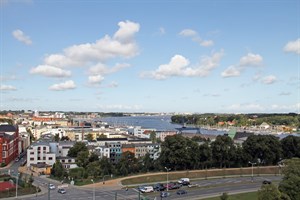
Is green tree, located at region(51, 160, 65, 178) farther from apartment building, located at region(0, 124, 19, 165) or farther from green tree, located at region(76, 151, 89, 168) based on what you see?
apartment building, located at region(0, 124, 19, 165)

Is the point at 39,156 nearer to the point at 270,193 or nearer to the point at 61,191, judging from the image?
the point at 61,191

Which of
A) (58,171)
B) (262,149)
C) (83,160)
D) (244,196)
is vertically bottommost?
(244,196)

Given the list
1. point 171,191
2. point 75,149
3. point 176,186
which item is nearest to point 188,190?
point 176,186

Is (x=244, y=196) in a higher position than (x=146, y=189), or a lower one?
lower

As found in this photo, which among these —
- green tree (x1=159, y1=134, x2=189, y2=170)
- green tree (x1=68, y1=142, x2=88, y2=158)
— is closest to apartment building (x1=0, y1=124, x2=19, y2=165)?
green tree (x1=68, y1=142, x2=88, y2=158)

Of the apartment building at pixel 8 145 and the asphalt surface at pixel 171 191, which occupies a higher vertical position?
the apartment building at pixel 8 145

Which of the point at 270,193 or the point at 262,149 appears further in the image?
the point at 262,149

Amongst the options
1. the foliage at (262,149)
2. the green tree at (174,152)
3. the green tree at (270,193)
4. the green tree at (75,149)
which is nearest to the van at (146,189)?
the green tree at (174,152)

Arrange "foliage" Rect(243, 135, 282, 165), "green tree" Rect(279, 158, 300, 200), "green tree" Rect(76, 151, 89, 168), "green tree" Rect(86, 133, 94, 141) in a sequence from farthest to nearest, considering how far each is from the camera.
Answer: "green tree" Rect(86, 133, 94, 141) < "green tree" Rect(76, 151, 89, 168) < "foliage" Rect(243, 135, 282, 165) < "green tree" Rect(279, 158, 300, 200)

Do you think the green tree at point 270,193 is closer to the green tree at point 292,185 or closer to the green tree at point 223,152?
the green tree at point 292,185

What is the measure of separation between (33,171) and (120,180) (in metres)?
18.6

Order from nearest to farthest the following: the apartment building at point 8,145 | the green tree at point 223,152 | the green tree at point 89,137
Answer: the green tree at point 223,152, the apartment building at point 8,145, the green tree at point 89,137

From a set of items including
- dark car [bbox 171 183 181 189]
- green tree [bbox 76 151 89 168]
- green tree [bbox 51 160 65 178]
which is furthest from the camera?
green tree [bbox 76 151 89 168]

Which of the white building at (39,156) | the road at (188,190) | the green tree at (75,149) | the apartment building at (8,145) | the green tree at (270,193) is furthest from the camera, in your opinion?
the green tree at (75,149)
